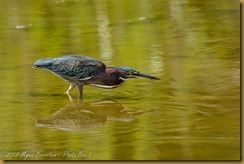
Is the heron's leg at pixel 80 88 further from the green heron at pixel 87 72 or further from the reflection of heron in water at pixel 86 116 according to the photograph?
the reflection of heron in water at pixel 86 116

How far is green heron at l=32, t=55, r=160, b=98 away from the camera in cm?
910

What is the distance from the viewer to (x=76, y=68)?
909cm

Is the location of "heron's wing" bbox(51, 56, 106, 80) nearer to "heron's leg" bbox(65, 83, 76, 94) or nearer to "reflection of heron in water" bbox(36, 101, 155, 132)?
"heron's leg" bbox(65, 83, 76, 94)

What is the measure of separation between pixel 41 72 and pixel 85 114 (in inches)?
75.5

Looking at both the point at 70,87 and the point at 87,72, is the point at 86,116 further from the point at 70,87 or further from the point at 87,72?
the point at 70,87

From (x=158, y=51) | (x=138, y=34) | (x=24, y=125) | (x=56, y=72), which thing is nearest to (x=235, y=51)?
(x=158, y=51)

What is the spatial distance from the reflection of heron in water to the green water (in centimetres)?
1

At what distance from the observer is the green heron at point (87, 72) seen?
9102 millimetres

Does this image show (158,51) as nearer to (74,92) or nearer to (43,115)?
(74,92)

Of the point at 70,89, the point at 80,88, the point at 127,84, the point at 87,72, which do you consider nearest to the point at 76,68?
the point at 87,72

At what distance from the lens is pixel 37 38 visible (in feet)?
40.5

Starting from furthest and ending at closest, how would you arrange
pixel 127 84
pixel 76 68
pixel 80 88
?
1. pixel 127 84
2. pixel 80 88
3. pixel 76 68

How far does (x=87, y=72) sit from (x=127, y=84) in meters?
0.78

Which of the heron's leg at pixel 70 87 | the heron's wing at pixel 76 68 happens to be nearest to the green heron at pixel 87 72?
the heron's wing at pixel 76 68
